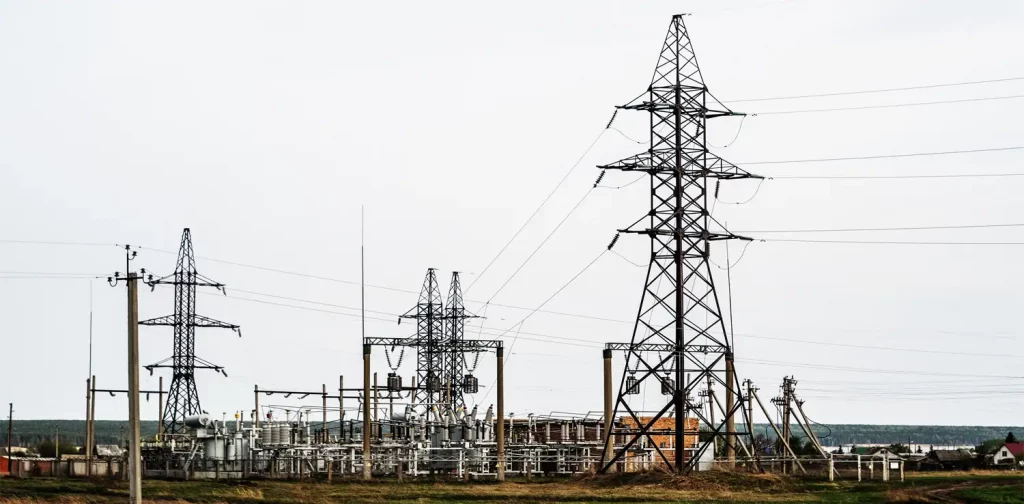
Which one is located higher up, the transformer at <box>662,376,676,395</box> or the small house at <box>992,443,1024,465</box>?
the transformer at <box>662,376,676,395</box>

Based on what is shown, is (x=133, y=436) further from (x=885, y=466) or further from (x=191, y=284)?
(x=191, y=284)

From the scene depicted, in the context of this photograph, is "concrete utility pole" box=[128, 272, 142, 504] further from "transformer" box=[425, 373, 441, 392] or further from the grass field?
"transformer" box=[425, 373, 441, 392]

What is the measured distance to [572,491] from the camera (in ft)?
173

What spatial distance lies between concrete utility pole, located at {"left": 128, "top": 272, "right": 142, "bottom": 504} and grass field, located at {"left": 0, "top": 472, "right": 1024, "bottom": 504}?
125 inches

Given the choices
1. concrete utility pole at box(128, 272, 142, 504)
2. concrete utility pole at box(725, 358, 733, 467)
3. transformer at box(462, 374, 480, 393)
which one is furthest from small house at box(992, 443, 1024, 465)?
concrete utility pole at box(128, 272, 142, 504)

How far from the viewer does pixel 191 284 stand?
95312 mm

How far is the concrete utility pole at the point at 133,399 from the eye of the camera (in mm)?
42316

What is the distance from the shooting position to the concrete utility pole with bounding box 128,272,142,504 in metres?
42.3

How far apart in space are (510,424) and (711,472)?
36533mm

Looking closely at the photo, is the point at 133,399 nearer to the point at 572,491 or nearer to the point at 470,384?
the point at 572,491

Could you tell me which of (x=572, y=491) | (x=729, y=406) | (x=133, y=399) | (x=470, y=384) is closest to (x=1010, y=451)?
(x=470, y=384)

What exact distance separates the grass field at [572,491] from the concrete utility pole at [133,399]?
3.18m

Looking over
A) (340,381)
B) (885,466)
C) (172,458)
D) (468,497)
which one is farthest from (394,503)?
(340,381)

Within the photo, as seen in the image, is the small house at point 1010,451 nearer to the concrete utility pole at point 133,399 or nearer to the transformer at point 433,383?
the transformer at point 433,383
